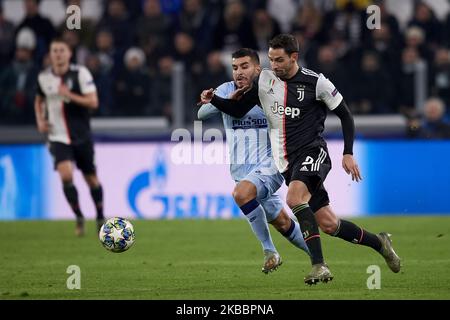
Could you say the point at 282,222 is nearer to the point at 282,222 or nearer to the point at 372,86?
the point at 282,222

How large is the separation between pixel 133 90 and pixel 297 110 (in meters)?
9.44

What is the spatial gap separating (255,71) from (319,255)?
81.3 inches

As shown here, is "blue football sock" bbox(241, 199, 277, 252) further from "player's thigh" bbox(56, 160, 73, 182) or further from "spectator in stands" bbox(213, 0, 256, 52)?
"spectator in stands" bbox(213, 0, 256, 52)

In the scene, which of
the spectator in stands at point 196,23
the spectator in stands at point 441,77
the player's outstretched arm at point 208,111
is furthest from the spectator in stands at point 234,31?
the player's outstretched arm at point 208,111

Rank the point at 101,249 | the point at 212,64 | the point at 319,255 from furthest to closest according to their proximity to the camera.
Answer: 1. the point at 212,64
2. the point at 101,249
3. the point at 319,255

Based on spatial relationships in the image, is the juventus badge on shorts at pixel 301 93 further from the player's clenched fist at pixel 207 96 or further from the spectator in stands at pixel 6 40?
the spectator in stands at pixel 6 40

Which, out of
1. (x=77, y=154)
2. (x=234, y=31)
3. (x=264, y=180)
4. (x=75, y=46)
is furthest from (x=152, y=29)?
(x=264, y=180)

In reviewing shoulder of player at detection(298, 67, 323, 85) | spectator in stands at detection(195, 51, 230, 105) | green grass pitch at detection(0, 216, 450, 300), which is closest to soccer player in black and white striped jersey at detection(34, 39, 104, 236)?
green grass pitch at detection(0, 216, 450, 300)

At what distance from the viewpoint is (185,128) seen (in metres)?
18.7

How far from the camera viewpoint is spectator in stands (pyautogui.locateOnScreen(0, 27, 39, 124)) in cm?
1925

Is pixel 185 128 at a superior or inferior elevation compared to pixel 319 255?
superior

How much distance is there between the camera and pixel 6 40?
2070 centimetres
